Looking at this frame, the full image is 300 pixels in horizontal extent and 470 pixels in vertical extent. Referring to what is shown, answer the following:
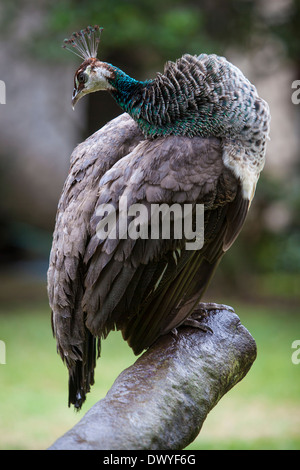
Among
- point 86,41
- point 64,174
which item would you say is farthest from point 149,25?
point 86,41

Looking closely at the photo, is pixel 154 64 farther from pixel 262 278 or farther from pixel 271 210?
pixel 262 278

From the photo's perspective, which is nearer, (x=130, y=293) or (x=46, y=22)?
(x=130, y=293)

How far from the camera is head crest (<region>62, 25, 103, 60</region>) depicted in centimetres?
303

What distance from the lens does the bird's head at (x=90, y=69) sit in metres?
3.01

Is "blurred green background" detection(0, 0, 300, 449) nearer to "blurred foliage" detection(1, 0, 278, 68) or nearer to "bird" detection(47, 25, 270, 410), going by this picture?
"blurred foliage" detection(1, 0, 278, 68)

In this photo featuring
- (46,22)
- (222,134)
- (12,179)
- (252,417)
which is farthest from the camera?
(12,179)

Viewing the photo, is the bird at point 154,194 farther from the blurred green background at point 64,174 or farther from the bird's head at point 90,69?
the blurred green background at point 64,174

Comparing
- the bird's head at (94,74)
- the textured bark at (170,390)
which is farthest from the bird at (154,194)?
the textured bark at (170,390)

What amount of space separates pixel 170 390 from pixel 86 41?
5.82ft

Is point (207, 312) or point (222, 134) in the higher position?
point (222, 134)

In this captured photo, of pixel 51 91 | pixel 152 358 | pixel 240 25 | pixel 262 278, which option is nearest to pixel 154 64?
pixel 240 25

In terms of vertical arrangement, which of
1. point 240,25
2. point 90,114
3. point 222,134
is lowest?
point 222,134

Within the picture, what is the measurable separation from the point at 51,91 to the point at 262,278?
4.86 meters

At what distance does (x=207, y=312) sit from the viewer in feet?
10.2
